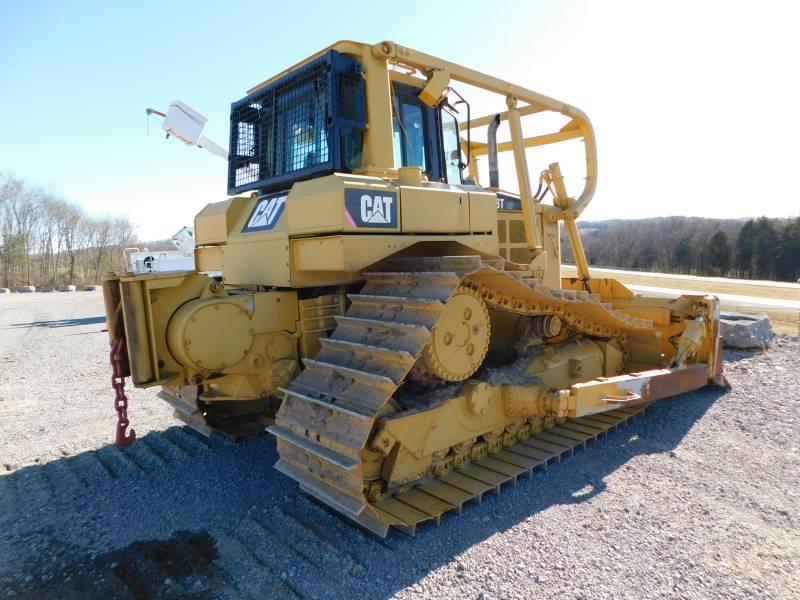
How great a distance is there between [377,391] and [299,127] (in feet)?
8.34

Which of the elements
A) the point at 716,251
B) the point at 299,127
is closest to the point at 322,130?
the point at 299,127

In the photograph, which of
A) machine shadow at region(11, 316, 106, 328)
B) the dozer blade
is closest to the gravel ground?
the dozer blade

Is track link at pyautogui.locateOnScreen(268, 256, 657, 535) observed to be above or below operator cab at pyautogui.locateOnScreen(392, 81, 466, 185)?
below

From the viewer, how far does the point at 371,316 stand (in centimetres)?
360

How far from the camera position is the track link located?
3111mm

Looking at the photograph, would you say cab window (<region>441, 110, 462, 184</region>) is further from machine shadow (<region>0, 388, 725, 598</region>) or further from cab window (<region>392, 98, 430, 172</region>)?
machine shadow (<region>0, 388, 725, 598</region>)

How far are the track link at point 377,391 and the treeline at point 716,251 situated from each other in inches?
1064

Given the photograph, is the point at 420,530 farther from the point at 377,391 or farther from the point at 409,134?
the point at 409,134

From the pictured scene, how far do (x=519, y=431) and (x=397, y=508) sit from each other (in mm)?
1563

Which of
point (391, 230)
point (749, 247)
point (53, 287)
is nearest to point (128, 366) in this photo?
point (391, 230)

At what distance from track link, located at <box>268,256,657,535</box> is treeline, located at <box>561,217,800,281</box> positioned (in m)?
27.0

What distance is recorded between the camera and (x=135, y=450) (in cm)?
494

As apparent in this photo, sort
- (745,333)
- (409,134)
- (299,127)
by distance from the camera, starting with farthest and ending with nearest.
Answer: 1. (745,333)
2. (409,134)
3. (299,127)

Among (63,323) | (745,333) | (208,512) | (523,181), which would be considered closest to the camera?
(208,512)
